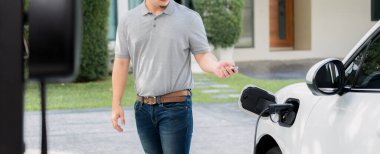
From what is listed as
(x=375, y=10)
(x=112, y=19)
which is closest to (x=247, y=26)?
(x=375, y=10)

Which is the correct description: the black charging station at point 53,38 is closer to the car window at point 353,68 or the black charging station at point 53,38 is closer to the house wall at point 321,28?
the car window at point 353,68

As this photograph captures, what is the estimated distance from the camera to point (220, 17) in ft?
63.1

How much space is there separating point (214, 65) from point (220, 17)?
14914 mm

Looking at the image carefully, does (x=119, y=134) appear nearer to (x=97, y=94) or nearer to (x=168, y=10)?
(x=97, y=94)

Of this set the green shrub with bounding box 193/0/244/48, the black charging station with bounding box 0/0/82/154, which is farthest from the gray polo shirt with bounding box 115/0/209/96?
the green shrub with bounding box 193/0/244/48

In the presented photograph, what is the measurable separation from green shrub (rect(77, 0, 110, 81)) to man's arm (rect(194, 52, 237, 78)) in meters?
11.9

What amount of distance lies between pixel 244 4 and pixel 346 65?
1748cm

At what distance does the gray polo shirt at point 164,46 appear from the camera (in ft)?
14.6

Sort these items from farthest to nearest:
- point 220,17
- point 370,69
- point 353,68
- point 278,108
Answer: point 220,17
point 278,108
point 353,68
point 370,69

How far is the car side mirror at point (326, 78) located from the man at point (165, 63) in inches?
41.7

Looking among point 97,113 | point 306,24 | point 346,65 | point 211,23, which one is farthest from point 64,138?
point 306,24

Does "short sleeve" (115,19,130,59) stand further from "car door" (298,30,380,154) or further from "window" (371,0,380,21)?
"window" (371,0,380,21)

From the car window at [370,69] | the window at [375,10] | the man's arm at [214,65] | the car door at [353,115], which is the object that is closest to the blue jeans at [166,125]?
the man's arm at [214,65]

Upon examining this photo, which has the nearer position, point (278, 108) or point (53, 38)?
point (53, 38)
